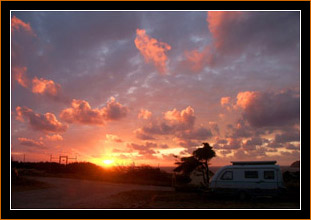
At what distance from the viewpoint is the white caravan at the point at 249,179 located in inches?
711

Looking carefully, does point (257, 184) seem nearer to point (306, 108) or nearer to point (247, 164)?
point (247, 164)

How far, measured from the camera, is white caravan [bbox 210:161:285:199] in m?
18.0

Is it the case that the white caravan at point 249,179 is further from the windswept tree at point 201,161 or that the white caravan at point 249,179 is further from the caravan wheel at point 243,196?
the windswept tree at point 201,161

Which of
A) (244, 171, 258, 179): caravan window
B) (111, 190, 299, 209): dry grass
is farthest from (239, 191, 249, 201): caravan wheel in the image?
(244, 171, 258, 179): caravan window

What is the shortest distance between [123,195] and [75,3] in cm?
1422

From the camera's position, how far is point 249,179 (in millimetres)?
18484

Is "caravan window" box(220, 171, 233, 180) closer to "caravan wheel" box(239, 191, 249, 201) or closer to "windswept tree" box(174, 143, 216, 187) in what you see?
"caravan wheel" box(239, 191, 249, 201)

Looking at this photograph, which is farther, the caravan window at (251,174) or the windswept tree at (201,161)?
the windswept tree at (201,161)

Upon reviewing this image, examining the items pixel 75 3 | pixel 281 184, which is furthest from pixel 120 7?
pixel 281 184

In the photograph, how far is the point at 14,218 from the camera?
883 centimetres

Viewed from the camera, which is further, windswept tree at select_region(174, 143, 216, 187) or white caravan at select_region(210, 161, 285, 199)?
windswept tree at select_region(174, 143, 216, 187)

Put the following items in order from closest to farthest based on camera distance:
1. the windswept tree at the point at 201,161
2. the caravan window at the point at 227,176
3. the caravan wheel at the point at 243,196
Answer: the caravan wheel at the point at 243,196 → the caravan window at the point at 227,176 → the windswept tree at the point at 201,161

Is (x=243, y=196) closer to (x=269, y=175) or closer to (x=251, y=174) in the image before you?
(x=251, y=174)

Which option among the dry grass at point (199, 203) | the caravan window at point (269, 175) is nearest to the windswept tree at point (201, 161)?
the dry grass at point (199, 203)
